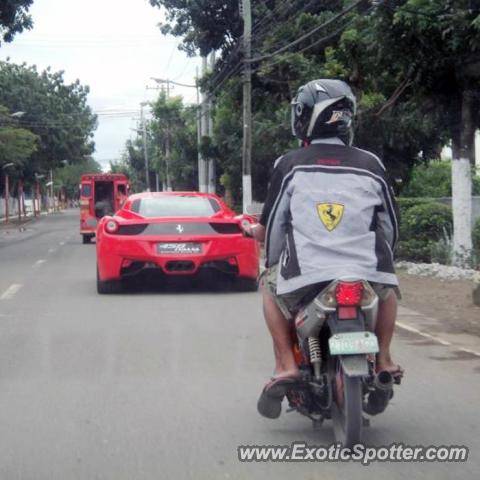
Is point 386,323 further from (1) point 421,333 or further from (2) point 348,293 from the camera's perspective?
(1) point 421,333

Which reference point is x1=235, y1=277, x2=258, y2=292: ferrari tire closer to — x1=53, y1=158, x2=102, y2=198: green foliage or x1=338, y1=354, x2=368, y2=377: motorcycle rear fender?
x1=338, y1=354, x2=368, y2=377: motorcycle rear fender

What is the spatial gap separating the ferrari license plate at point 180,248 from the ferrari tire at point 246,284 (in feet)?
3.09

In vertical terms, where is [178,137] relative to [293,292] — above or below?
above

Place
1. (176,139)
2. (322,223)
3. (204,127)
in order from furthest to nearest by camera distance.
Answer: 1. (176,139)
2. (204,127)
3. (322,223)

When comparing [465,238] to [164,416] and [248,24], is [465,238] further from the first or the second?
[248,24]

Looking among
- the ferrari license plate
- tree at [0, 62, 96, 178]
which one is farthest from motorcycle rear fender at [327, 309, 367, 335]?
tree at [0, 62, 96, 178]

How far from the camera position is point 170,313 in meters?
11.4

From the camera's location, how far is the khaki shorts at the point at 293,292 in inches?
209

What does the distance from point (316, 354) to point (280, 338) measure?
0.29 metres

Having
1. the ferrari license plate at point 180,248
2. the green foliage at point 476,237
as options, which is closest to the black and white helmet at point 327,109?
the ferrari license plate at point 180,248

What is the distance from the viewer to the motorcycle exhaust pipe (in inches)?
208

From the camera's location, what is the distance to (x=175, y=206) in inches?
539

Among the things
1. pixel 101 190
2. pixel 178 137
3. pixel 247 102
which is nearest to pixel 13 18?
A: pixel 247 102

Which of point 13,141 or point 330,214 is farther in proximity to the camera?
point 13,141
